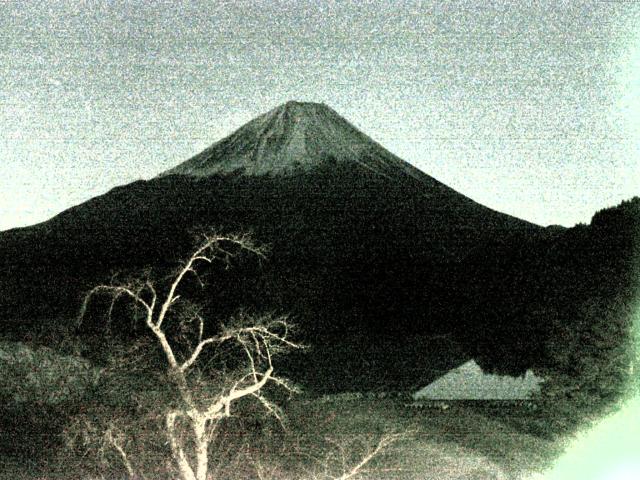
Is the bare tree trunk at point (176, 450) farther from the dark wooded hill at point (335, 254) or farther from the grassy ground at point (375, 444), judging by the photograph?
the dark wooded hill at point (335, 254)

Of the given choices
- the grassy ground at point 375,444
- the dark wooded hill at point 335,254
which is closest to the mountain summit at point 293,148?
the dark wooded hill at point 335,254

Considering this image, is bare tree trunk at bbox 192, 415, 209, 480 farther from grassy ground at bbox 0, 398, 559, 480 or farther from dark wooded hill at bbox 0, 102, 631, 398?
dark wooded hill at bbox 0, 102, 631, 398

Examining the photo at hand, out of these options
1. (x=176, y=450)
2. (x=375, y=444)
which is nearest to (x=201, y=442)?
(x=176, y=450)

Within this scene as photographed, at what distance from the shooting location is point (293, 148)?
114 meters

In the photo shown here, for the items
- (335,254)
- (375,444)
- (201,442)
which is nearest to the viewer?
(201,442)

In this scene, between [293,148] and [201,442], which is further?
[293,148]

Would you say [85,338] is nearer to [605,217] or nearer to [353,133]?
[605,217]

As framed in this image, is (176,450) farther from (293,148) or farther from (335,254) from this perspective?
(293,148)

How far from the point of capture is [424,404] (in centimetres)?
2228

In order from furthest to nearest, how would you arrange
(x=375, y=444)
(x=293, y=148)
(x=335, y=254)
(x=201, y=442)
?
1. (x=293, y=148)
2. (x=335, y=254)
3. (x=375, y=444)
4. (x=201, y=442)

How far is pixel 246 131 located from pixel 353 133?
19.2 metres

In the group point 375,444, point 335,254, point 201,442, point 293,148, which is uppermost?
point 293,148

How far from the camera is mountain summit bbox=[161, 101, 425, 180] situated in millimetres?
109188

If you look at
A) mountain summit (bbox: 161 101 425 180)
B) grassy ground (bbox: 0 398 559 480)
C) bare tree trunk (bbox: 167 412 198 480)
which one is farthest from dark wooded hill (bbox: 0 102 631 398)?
grassy ground (bbox: 0 398 559 480)
